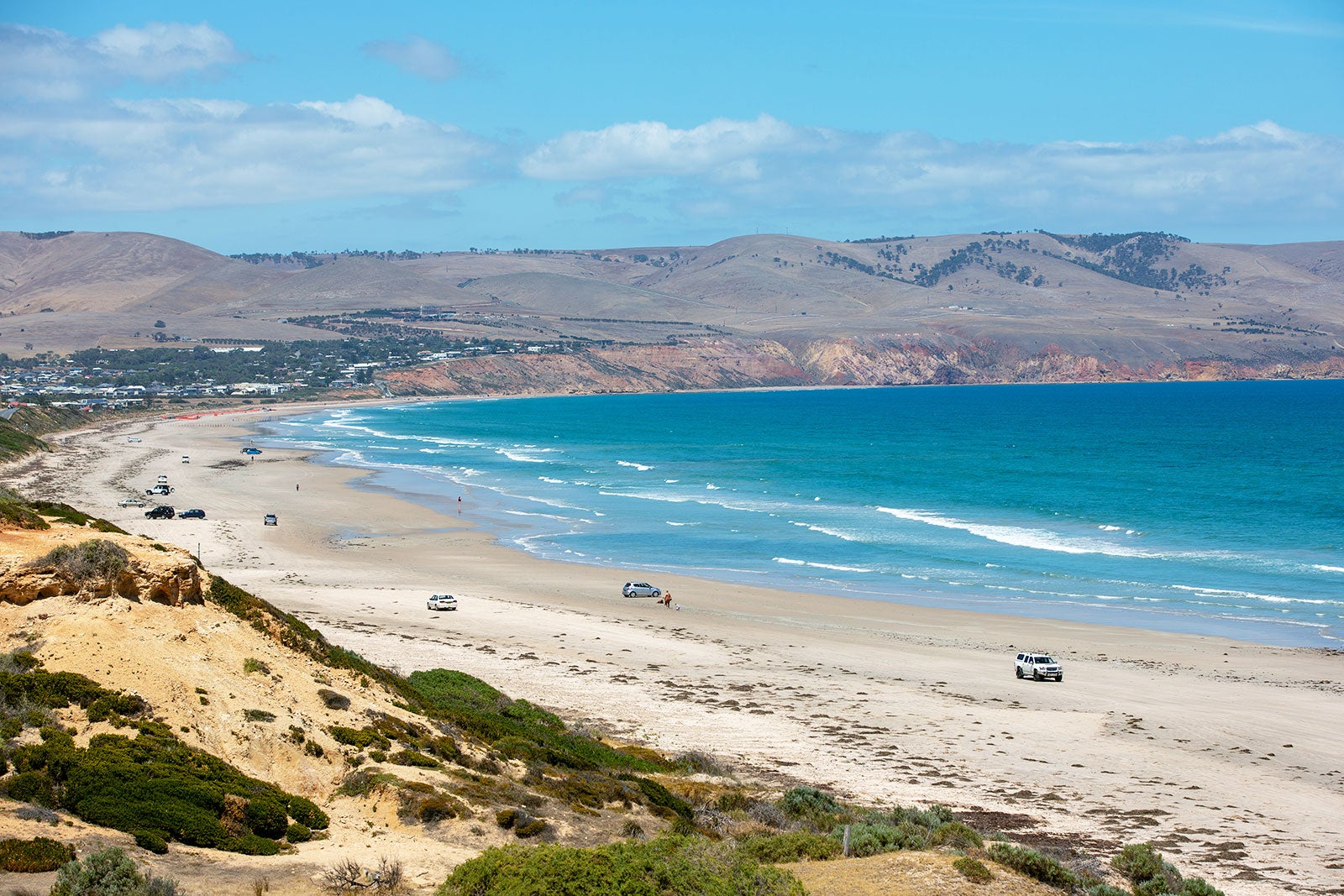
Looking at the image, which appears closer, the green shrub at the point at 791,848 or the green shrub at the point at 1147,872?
the green shrub at the point at 791,848

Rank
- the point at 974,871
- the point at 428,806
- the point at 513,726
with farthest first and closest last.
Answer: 1. the point at 513,726
2. the point at 428,806
3. the point at 974,871

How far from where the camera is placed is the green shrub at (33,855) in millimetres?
11039

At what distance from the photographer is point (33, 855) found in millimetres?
11211

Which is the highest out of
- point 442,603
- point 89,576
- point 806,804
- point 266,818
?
point 89,576

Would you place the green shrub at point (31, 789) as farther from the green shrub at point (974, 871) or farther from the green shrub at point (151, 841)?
the green shrub at point (974, 871)

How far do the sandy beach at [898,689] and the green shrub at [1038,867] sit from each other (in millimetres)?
4202

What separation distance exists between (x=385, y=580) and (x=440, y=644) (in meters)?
13.6

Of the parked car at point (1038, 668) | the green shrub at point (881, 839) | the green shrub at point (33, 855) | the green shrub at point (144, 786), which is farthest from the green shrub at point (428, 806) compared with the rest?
the parked car at point (1038, 668)

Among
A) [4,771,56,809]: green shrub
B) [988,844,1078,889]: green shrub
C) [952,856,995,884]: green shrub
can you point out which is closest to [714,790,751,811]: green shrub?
[988,844,1078,889]: green shrub

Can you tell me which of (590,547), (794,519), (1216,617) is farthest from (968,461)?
(1216,617)

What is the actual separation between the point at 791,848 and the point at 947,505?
5770 cm

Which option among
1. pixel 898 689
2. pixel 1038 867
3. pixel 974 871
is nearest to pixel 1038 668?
pixel 898 689

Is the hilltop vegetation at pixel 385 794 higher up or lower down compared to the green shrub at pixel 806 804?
higher up

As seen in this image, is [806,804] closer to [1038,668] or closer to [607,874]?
[607,874]
